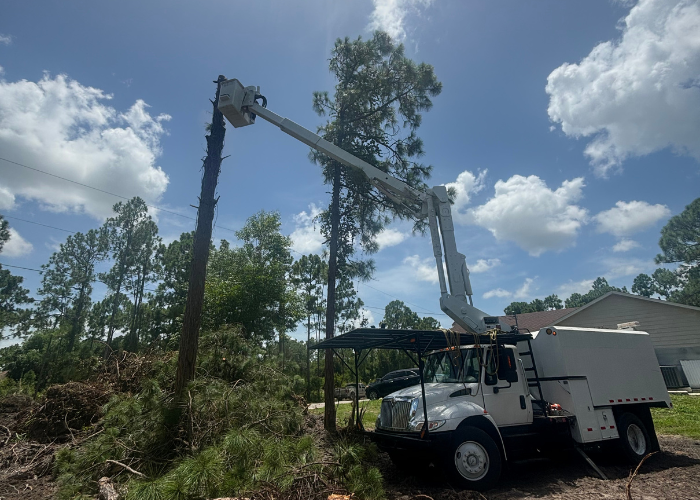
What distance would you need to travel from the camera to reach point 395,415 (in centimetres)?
619

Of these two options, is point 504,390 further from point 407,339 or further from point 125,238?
point 125,238

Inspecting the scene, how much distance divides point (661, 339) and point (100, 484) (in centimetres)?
2469

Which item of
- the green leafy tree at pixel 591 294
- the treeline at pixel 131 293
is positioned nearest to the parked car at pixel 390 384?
the treeline at pixel 131 293

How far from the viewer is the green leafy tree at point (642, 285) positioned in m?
69.7

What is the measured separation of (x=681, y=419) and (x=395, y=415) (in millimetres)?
11030

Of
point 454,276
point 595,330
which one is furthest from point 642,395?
point 454,276

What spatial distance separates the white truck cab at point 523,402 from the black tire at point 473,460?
14 millimetres

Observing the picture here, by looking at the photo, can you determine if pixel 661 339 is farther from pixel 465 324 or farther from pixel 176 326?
pixel 176 326

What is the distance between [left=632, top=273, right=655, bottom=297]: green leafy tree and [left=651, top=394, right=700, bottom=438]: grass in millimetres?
69820

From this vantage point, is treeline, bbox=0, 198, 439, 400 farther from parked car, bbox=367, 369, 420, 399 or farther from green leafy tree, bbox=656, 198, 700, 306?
green leafy tree, bbox=656, 198, 700, 306

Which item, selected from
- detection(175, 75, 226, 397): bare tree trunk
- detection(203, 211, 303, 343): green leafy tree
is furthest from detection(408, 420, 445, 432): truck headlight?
detection(203, 211, 303, 343): green leafy tree

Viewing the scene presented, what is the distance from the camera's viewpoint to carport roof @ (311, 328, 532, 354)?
6230 millimetres

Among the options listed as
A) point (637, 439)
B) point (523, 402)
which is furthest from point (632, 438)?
point (523, 402)

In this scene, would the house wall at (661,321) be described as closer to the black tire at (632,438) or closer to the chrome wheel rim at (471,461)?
the black tire at (632,438)
